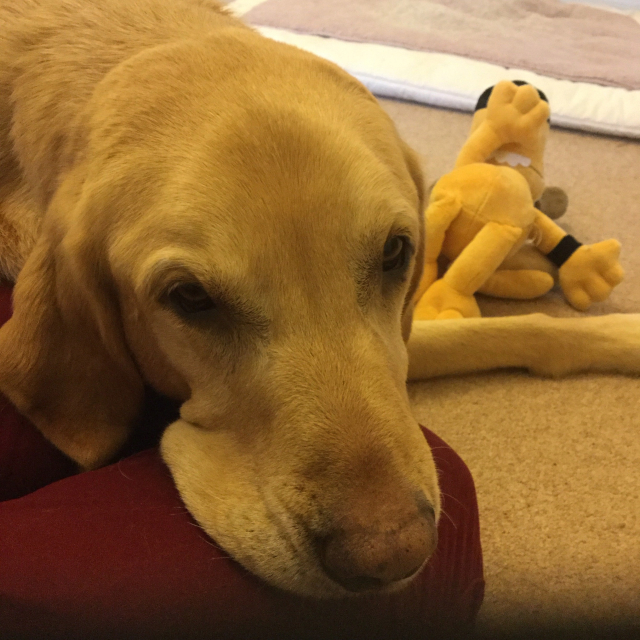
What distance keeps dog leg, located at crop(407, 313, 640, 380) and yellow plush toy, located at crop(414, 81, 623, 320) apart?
0.55 ft

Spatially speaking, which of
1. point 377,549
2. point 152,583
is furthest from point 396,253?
point 152,583

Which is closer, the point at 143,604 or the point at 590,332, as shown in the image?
the point at 143,604

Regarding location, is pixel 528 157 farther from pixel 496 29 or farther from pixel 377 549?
pixel 496 29

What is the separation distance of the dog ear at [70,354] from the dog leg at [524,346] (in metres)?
1.00

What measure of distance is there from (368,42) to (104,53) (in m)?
3.30

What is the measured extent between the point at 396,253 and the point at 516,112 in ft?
4.49

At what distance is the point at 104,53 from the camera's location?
4.46 feet

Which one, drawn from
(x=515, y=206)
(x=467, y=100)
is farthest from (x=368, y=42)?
(x=515, y=206)

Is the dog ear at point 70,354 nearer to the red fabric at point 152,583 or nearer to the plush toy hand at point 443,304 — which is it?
the red fabric at point 152,583

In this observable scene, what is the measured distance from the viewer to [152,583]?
1011mm

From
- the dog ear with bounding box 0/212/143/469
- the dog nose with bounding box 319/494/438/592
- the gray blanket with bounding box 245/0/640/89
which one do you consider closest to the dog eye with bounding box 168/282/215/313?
the dog ear with bounding box 0/212/143/469

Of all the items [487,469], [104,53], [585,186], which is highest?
[104,53]

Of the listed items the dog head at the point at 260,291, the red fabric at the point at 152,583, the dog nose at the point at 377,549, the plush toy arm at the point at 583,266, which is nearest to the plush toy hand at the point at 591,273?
the plush toy arm at the point at 583,266

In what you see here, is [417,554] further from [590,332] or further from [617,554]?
[590,332]
